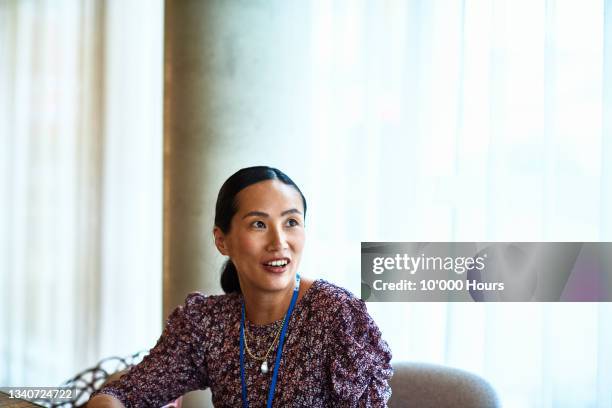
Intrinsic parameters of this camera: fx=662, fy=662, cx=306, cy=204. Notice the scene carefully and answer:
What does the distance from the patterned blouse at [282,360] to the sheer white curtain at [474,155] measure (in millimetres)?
1059

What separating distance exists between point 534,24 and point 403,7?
0.53 m

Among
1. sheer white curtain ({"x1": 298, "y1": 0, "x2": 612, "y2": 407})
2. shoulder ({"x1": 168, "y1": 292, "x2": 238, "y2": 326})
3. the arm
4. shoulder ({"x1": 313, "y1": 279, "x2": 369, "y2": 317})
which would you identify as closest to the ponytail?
shoulder ({"x1": 168, "y1": 292, "x2": 238, "y2": 326})

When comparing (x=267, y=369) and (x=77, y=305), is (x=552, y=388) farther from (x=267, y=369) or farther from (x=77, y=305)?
(x=77, y=305)

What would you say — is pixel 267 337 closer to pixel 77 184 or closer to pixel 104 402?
pixel 104 402

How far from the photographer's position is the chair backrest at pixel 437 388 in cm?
192

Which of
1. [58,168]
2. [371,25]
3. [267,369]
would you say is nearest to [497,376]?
[267,369]

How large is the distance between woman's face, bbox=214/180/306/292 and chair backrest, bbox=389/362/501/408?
616 mm

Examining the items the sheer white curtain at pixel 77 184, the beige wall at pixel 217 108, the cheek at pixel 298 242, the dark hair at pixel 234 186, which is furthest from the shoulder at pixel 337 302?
the sheer white curtain at pixel 77 184

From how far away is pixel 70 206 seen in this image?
148 inches

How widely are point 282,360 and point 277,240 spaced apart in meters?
0.30

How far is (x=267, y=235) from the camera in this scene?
164 cm

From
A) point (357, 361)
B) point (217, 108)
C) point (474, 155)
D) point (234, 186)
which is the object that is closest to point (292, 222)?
point (234, 186)

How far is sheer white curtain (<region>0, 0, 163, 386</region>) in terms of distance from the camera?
3568 mm

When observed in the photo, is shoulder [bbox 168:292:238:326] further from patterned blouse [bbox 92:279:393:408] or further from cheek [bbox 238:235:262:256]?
cheek [bbox 238:235:262:256]
